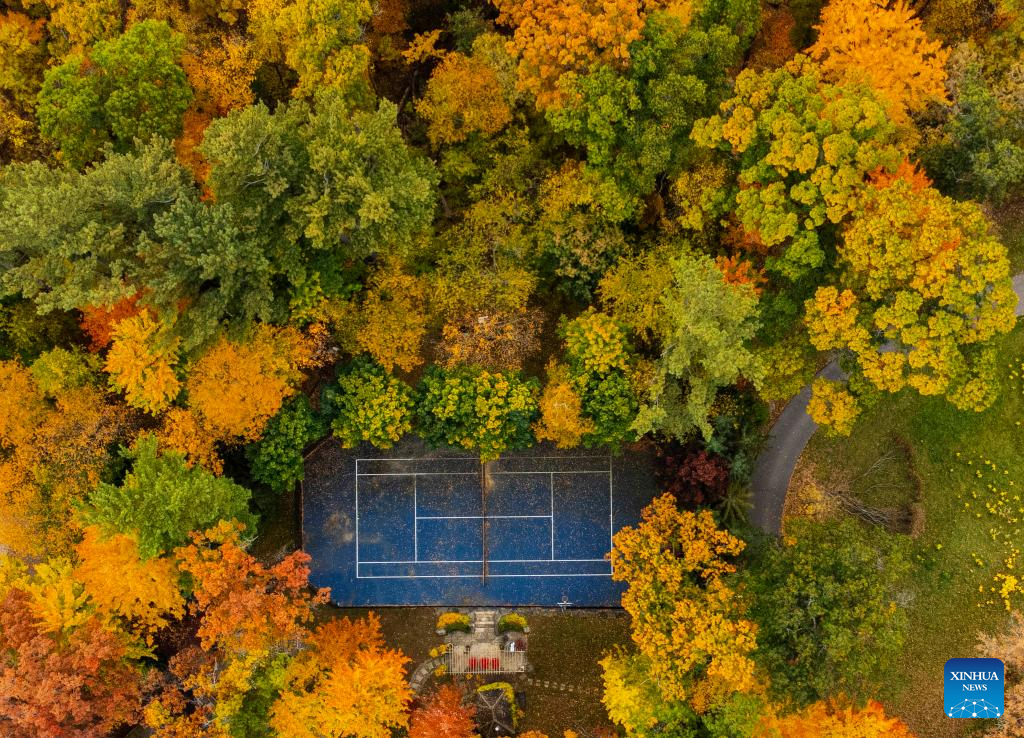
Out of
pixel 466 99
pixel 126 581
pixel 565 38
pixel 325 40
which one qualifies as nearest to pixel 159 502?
pixel 126 581

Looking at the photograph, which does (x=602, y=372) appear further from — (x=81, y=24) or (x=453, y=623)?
(x=81, y=24)

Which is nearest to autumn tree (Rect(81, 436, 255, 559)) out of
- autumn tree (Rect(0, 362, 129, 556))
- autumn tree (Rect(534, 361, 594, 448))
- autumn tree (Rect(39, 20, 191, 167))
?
autumn tree (Rect(0, 362, 129, 556))

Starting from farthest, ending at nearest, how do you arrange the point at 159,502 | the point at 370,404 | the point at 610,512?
1. the point at 610,512
2. the point at 370,404
3. the point at 159,502

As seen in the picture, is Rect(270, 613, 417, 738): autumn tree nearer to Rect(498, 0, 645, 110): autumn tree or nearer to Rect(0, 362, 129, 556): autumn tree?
Rect(0, 362, 129, 556): autumn tree

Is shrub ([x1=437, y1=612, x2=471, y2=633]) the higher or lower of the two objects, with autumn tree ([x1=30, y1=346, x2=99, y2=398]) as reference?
lower

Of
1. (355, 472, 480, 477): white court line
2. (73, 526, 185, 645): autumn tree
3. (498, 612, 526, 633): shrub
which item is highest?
(355, 472, 480, 477): white court line

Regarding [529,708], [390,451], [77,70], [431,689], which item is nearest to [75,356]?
[77,70]

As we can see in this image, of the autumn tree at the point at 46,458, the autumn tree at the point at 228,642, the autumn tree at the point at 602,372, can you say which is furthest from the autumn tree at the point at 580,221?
the autumn tree at the point at 46,458
